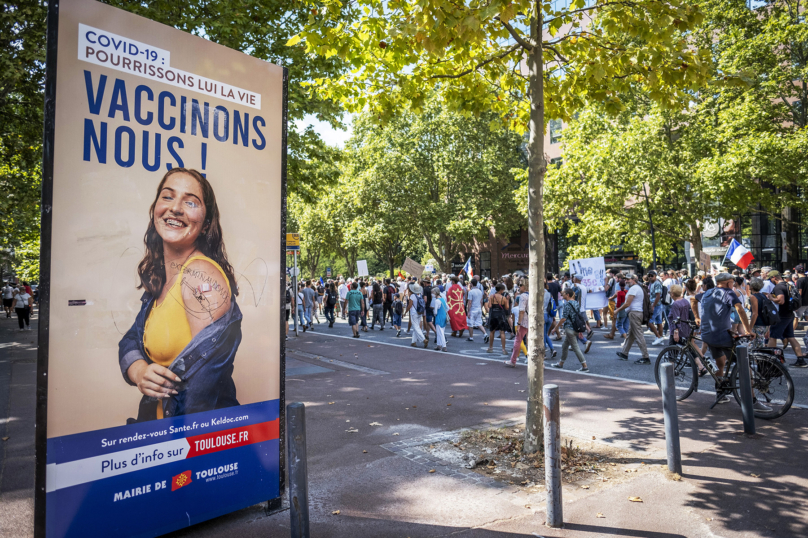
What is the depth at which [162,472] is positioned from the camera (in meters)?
3.58

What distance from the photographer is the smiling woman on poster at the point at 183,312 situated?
349 cm

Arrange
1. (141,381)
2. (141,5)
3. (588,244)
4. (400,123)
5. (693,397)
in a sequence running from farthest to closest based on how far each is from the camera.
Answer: (400,123), (588,244), (141,5), (693,397), (141,381)

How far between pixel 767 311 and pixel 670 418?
6.16 meters

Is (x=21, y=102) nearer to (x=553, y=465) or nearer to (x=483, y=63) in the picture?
(x=483, y=63)

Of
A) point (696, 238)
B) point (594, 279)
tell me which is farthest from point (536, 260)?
point (696, 238)

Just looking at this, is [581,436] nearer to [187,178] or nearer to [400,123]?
[187,178]

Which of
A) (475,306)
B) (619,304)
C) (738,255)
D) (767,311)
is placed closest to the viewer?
(767,311)

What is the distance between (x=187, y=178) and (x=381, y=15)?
3350mm

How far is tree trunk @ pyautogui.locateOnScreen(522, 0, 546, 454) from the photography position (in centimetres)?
543

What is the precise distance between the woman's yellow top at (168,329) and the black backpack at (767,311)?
9494 millimetres

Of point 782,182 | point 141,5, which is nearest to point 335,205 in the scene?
point 782,182

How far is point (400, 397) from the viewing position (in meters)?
8.32

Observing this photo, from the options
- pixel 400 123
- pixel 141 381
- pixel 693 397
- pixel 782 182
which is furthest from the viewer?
pixel 400 123

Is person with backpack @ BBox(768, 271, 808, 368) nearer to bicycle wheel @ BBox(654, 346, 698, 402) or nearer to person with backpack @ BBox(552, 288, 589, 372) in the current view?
person with backpack @ BBox(552, 288, 589, 372)
